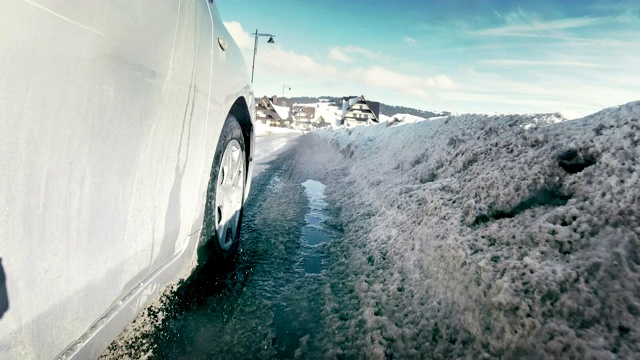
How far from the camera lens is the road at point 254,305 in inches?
71.8

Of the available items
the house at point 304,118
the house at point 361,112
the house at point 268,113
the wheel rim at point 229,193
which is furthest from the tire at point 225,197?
the house at point 304,118

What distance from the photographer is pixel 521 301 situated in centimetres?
170

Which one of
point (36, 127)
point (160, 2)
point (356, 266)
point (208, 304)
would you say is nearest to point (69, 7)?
point (36, 127)

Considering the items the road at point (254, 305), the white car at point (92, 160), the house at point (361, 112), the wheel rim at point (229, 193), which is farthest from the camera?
the house at point (361, 112)

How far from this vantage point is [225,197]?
8.76 feet

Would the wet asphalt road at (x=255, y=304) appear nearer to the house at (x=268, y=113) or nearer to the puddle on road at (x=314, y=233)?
the puddle on road at (x=314, y=233)

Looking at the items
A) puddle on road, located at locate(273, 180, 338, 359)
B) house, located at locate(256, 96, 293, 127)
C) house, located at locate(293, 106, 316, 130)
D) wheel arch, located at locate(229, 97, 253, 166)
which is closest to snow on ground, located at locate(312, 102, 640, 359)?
puddle on road, located at locate(273, 180, 338, 359)

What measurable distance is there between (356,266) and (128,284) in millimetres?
1887

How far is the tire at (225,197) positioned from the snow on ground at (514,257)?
0.91 meters

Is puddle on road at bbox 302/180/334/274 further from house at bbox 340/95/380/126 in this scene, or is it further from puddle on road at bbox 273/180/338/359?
house at bbox 340/95/380/126

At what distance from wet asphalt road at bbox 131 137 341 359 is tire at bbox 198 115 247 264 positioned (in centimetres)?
22

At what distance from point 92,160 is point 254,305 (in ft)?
5.16

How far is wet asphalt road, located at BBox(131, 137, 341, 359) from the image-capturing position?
1832 millimetres

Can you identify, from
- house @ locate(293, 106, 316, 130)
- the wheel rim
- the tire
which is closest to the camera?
the tire
